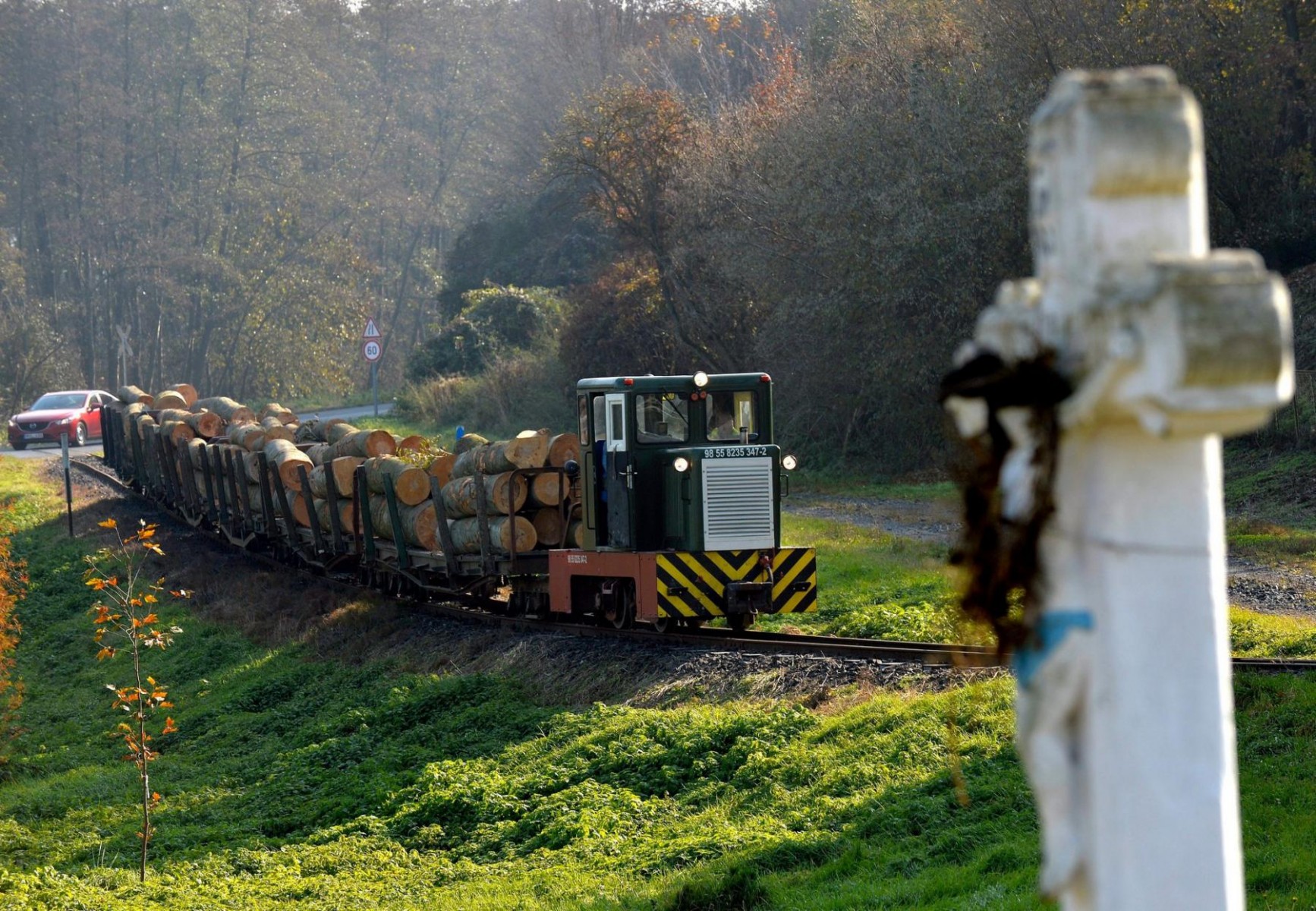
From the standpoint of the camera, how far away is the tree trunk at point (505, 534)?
16141mm

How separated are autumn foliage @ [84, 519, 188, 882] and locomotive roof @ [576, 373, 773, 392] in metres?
4.61

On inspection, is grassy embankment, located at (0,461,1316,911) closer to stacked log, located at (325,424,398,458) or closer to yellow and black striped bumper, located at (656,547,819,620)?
yellow and black striped bumper, located at (656,547,819,620)

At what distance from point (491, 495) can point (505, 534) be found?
533mm

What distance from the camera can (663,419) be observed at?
14.5m

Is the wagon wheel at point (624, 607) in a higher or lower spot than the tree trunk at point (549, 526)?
lower

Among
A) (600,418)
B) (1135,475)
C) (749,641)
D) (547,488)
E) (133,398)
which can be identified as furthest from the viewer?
(133,398)

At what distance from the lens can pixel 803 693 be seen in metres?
12.2

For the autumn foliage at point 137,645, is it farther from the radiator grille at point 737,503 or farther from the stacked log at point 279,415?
the radiator grille at point 737,503

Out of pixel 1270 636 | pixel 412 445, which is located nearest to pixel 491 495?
pixel 412 445

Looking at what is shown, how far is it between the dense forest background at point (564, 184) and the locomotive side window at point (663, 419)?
41.1ft

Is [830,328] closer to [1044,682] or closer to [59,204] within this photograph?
[1044,682]

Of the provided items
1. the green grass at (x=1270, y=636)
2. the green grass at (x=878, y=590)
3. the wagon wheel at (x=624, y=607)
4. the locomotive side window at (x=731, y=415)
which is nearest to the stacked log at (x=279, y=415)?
the green grass at (x=878, y=590)

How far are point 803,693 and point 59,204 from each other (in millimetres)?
55139

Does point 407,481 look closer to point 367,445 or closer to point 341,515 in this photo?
point 341,515
